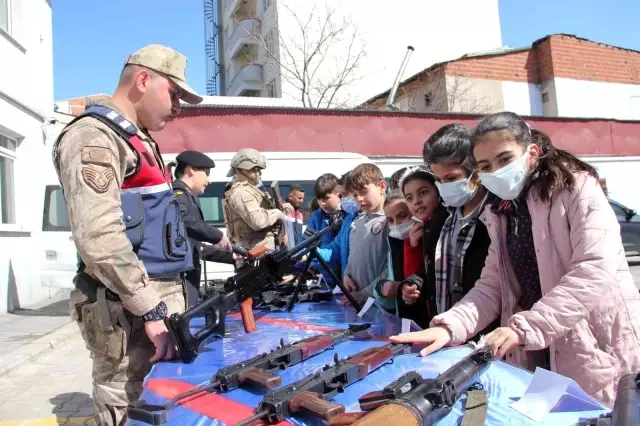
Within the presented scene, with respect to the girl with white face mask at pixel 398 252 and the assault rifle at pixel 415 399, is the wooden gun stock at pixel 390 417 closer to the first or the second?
the assault rifle at pixel 415 399

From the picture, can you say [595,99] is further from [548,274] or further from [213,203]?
[548,274]

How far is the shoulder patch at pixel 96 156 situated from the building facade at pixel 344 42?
2092 centimetres

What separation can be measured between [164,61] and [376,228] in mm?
1544

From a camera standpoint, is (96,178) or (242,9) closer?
(96,178)

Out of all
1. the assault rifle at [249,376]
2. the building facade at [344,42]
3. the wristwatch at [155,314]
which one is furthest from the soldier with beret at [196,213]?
the building facade at [344,42]

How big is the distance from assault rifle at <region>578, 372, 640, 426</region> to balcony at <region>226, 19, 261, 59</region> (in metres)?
26.2

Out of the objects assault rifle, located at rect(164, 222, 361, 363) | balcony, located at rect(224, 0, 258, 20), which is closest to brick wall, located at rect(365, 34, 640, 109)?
balcony, located at rect(224, 0, 258, 20)

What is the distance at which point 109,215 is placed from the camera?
6.17ft

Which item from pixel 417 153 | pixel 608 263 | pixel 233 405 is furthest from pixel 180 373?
pixel 417 153

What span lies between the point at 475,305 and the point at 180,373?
1.07 meters

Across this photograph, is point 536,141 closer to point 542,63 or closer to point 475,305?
point 475,305

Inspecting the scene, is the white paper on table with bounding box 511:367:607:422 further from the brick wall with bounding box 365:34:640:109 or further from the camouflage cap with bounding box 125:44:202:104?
the brick wall with bounding box 365:34:640:109

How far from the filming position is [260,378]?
1604mm

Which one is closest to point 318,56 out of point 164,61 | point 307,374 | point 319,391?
point 164,61
